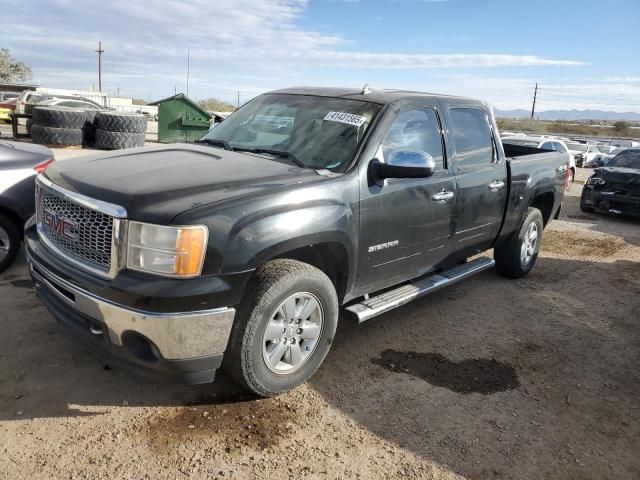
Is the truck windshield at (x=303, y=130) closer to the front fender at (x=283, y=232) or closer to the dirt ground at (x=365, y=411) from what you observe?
the front fender at (x=283, y=232)

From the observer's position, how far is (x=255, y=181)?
3.02 meters

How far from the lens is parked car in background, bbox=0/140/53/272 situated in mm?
4809

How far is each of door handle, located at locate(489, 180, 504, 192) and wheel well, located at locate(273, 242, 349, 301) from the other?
2033 millimetres

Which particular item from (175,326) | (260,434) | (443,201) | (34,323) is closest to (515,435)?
(260,434)

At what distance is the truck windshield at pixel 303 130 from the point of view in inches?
142

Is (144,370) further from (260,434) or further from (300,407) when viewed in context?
(300,407)

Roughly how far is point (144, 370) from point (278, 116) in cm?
225

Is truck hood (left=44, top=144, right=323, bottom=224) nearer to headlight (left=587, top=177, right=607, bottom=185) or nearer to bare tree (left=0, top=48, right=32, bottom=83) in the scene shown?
headlight (left=587, top=177, right=607, bottom=185)

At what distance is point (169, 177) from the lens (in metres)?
3.00

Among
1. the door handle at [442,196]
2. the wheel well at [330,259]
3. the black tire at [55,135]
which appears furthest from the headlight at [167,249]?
the black tire at [55,135]

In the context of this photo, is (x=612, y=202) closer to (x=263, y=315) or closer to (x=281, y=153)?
(x=281, y=153)

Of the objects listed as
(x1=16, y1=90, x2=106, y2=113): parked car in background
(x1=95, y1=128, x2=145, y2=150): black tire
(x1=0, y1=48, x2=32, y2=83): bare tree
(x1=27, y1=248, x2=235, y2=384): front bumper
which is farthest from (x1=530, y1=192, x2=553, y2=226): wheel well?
(x1=0, y1=48, x2=32, y2=83): bare tree

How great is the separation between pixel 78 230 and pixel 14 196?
2.48 m

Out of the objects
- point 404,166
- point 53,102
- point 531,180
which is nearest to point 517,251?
point 531,180
